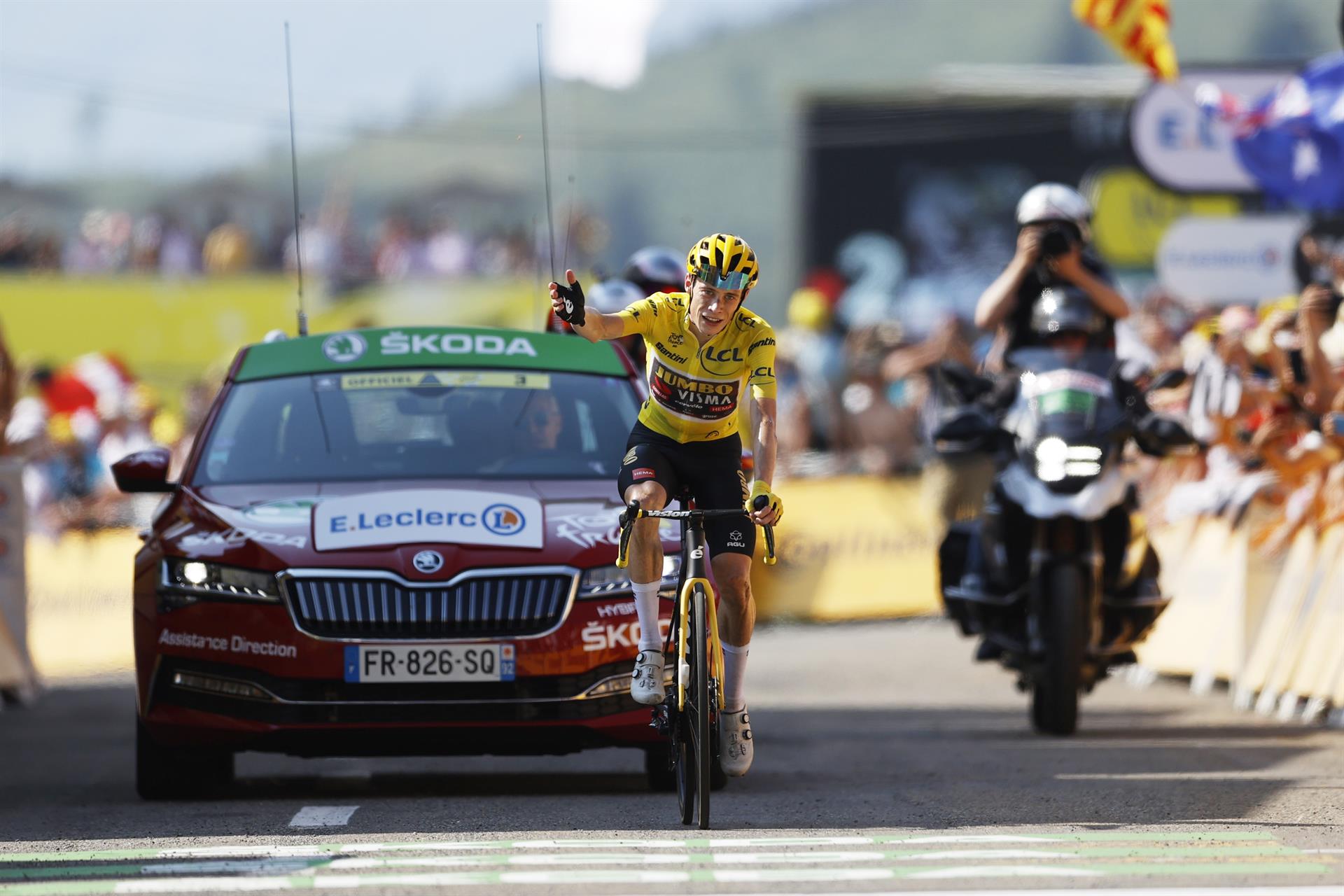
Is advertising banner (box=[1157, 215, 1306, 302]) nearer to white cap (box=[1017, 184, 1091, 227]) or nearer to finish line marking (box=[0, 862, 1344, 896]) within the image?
white cap (box=[1017, 184, 1091, 227])

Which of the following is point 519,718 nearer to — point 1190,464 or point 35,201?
point 1190,464

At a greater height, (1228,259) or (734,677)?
(1228,259)

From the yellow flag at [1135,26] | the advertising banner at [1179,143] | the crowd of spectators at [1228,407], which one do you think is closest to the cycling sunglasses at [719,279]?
the crowd of spectators at [1228,407]

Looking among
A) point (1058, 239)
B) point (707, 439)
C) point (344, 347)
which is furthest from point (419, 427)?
point (1058, 239)

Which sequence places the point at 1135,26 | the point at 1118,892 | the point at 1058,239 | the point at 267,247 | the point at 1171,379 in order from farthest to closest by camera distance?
the point at 267,247
the point at 1135,26
the point at 1058,239
the point at 1171,379
the point at 1118,892

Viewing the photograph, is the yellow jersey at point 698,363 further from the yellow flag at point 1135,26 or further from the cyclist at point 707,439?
the yellow flag at point 1135,26

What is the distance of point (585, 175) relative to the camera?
53.2 m

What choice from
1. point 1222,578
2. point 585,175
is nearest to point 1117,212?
point 585,175

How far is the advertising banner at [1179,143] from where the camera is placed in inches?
838

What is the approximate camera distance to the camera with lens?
40.5 feet

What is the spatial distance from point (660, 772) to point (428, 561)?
119 cm

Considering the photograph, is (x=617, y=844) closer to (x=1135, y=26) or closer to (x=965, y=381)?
(x=965, y=381)

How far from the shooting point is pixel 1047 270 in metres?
12.5

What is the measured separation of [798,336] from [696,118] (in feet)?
102
